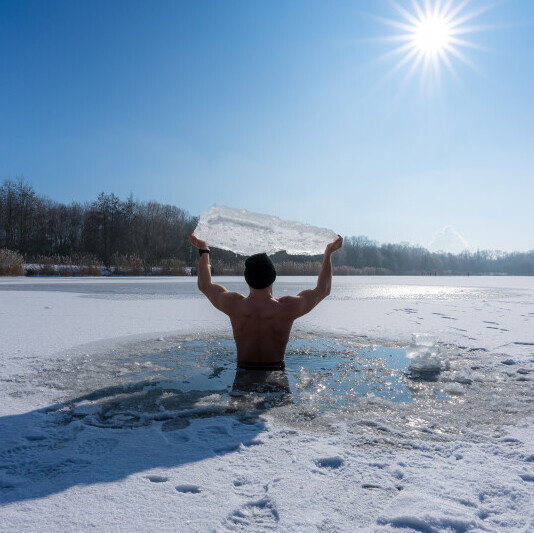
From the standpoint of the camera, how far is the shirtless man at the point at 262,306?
3707mm

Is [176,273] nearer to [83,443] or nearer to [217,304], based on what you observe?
[217,304]

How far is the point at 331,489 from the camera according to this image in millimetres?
1688

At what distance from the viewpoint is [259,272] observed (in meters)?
3.68

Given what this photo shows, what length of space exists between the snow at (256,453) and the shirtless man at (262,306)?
18.7 inches

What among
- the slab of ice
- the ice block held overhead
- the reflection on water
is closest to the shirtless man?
the reflection on water

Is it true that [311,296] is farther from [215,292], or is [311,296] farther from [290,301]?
[215,292]

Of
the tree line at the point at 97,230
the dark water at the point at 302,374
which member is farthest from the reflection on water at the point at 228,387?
the tree line at the point at 97,230

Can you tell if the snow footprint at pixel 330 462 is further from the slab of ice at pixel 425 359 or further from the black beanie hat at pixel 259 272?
the slab of ice at pixel 425 359

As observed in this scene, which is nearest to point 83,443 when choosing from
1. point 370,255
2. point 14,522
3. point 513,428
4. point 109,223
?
point 14,522

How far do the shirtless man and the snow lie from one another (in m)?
→ 0.48

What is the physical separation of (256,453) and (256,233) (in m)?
2.83

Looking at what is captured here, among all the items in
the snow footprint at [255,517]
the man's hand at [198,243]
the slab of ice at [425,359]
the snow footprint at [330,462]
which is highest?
the man's hand at [198,243]

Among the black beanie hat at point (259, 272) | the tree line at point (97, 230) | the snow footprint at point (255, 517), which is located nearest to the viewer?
the snow footprint at point (255, 517)

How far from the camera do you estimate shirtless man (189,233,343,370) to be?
371cm
